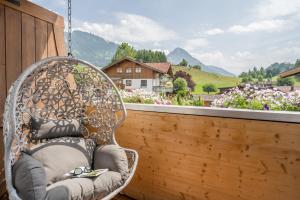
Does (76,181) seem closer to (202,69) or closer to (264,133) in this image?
(264,133)

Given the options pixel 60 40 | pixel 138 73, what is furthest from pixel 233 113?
pixel 60 40

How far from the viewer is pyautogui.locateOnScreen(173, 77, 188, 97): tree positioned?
2.64m

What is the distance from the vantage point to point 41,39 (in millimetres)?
2818

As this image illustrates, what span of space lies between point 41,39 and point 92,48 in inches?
23.3

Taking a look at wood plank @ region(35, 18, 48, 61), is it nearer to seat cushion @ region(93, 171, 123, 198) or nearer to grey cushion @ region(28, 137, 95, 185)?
grey cushion @ region(28, 137, 95, 185)

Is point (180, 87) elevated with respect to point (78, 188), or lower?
elevated

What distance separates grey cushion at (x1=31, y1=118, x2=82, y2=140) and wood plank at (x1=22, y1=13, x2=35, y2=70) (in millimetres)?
810

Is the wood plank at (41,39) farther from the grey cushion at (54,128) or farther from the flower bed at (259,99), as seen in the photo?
the flower bed at (259,99)

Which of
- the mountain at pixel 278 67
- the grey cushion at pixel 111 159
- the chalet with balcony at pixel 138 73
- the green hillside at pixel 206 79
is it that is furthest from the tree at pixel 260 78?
the grey cushion at pixel 111 159

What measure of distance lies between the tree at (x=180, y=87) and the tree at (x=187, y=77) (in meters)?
0.03

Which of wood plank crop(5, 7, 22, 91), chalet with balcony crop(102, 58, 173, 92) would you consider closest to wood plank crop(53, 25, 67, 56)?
wood plank crop(5, 7, 22, 91)

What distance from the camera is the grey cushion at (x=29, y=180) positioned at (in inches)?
60.8

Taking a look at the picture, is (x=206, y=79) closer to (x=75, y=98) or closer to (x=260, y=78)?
(x=260, y=78)

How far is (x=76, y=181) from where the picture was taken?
1752mm
